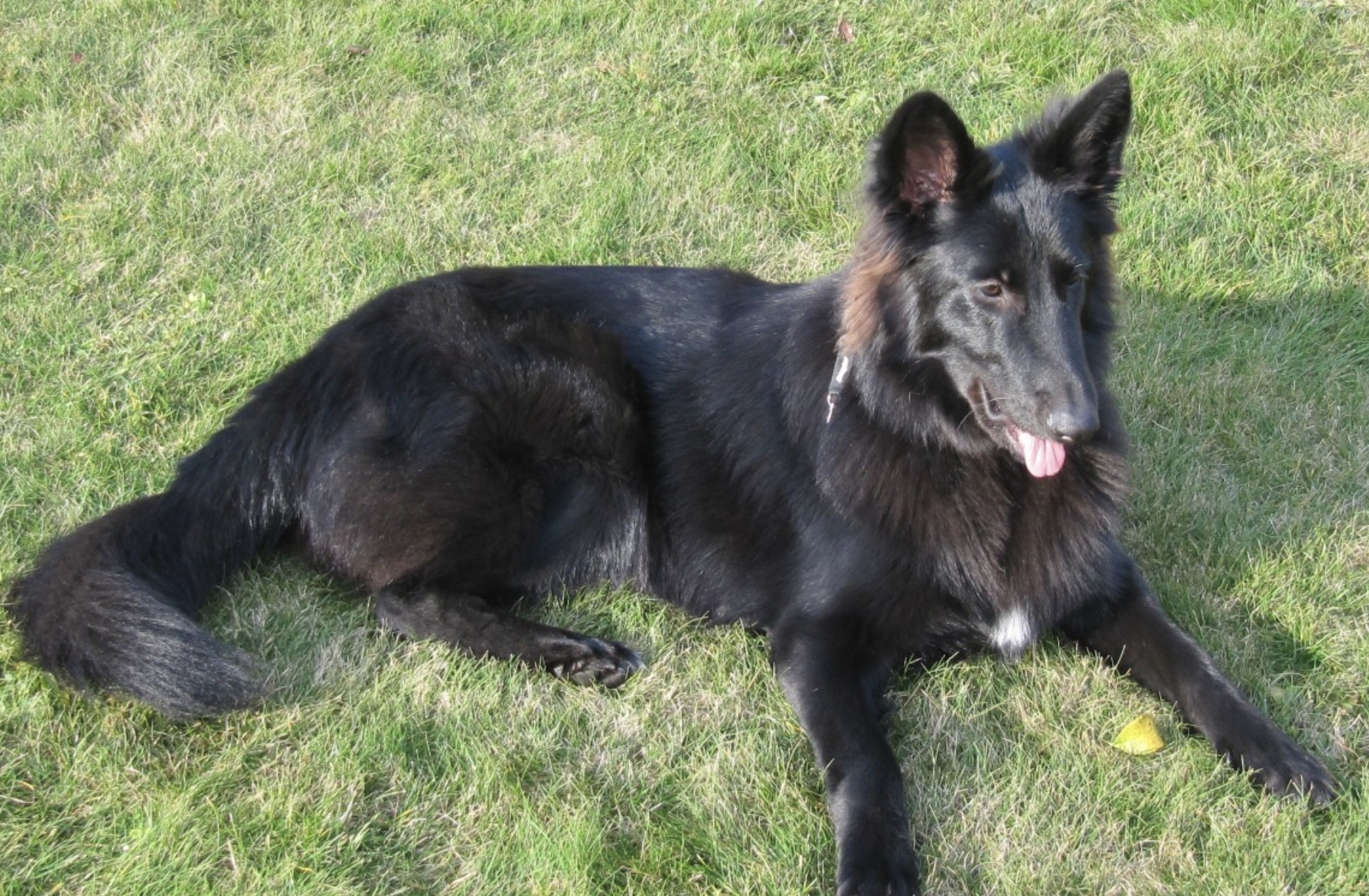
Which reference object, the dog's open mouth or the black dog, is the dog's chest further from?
→ the dog's open mouth

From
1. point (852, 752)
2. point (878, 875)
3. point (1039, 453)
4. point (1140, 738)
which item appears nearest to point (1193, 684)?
point (1140, 738)

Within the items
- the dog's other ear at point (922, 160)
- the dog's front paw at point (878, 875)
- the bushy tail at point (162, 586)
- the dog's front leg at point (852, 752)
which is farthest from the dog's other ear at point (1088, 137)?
the bushy tail at point (162, 586)

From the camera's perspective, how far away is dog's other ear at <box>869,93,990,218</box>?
3012 millimetres

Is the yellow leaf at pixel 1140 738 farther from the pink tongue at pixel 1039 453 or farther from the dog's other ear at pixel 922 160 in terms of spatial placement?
the dog's other ear at pixel 922 160

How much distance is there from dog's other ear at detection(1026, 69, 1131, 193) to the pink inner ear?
10.5 inches

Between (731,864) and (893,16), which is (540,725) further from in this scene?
(893,16)

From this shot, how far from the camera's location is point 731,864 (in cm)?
289

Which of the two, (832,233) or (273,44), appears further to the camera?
(273,44)

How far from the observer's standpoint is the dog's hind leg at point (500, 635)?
3.55 meters

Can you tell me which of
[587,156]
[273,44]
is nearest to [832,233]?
[587,156]

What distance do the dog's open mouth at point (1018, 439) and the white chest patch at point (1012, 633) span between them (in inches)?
17.7

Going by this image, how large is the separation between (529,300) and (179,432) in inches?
59.6

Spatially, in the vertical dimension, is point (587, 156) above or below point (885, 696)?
above

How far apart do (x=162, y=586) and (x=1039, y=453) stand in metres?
2.55
